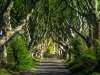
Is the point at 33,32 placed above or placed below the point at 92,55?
above

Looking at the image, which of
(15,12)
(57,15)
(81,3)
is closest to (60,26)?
(57,15)

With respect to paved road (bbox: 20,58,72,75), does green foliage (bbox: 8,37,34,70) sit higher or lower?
higher

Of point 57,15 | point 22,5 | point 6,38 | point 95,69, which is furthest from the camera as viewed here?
point 57,15

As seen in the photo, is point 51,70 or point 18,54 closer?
point 18,54

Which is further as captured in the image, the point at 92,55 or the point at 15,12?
the point at 15,12

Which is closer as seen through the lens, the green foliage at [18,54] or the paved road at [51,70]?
the green foliage at [18,54]

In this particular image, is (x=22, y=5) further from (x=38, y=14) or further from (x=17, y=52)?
(x=17, y=52)

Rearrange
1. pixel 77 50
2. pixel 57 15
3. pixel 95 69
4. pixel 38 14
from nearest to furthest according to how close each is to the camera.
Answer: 1. pixel 95 69
2. pixel 77 50
3. pixel 38 14
4. pixel 57 15

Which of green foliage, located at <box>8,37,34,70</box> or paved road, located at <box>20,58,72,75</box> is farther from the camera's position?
paved road, located at <box>20,58,72,75</box>

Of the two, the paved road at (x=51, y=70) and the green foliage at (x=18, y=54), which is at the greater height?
the green foliage at (x=18, y=54)

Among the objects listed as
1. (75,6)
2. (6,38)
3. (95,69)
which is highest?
(75,6)

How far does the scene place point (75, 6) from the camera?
3562 centimetres

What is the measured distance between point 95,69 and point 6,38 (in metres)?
6.68

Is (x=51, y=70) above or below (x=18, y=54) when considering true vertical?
below
